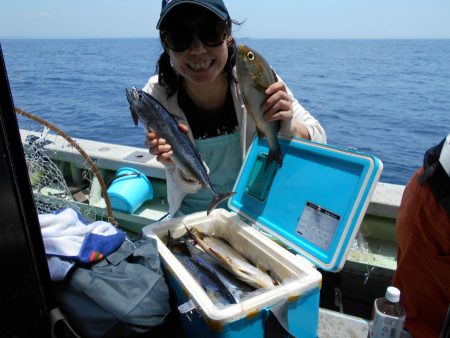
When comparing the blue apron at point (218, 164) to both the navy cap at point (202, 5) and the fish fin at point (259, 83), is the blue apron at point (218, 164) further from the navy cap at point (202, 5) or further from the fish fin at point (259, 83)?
the navy cap at point (202, 5)

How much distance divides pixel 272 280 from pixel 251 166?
0.74m

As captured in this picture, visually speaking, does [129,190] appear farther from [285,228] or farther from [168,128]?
[285,228]

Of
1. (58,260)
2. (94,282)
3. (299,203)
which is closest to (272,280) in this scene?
(299,203)

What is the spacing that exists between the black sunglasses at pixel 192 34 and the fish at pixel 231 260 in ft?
3.68

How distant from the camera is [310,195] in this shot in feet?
6.12

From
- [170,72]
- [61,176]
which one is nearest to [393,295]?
[170,72]

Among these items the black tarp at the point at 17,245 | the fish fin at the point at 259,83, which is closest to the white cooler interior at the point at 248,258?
the black tarp at the point at 17,245

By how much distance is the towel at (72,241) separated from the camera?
5.21 feet

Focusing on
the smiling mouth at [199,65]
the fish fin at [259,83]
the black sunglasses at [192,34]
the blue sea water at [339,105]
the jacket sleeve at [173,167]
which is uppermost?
the black sunglasses at [192,34]

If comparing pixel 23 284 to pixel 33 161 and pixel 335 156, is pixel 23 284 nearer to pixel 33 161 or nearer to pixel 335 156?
pixel 335 156

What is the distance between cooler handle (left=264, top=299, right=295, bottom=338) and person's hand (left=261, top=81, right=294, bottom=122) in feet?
3.28

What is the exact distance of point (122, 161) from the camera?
427 cm

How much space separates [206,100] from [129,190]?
1.76 meters

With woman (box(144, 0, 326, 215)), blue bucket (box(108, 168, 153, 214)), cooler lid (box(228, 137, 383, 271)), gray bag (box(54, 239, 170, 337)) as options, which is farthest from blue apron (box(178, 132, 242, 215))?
blue bucket (box(108, 168, 153, 214))
